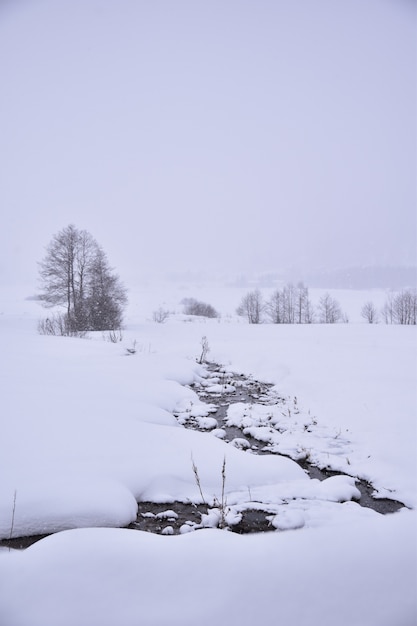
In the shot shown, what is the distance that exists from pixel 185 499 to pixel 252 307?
50.8 meters

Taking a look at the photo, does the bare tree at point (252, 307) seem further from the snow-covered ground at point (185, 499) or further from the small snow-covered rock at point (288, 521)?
the small snow-covered rock at point (288, 521)

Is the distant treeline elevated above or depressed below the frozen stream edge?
above

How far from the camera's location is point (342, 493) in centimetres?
322

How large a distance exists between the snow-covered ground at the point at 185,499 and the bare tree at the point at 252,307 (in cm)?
4507

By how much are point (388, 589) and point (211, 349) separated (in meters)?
11.0

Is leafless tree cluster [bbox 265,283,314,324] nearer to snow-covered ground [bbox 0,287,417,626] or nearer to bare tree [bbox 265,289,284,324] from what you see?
bare tree [bbox 265,289,284,324]

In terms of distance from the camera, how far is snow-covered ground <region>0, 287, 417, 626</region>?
5.11 feet

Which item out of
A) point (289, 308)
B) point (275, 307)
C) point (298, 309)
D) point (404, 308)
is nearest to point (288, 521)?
point (404, 308)

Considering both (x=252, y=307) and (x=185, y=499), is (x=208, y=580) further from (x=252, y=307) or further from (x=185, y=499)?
(x=252, y=307)

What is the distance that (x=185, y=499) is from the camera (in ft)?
Answer: 9.95

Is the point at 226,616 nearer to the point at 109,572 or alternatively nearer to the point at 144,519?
the point at 109,572

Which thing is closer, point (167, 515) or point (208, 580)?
point (208, 580)

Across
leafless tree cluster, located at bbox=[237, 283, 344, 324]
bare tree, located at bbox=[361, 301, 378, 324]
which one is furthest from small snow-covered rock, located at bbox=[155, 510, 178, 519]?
bare tree, located at bbox=[361, 301, 378, 324]

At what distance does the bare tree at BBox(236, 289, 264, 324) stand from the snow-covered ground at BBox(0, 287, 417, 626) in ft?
148
